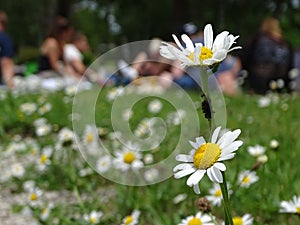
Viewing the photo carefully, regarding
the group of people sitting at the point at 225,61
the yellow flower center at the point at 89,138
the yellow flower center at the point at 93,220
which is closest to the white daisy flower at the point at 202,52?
the yellow flower center at the point at 93,220

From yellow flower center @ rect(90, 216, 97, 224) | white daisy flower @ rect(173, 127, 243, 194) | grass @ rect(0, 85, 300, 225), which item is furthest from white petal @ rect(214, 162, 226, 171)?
yellow flower center @ rect(90, 216, 97, 224)

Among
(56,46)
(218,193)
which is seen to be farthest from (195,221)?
(56,46)

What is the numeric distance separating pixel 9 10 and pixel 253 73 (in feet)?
133

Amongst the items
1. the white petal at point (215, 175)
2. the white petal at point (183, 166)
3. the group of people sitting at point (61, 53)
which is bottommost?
the group of people sitting at point (61, 53)

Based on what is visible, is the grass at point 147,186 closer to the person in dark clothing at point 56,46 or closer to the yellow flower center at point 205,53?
the yellow flower center at point 205,53

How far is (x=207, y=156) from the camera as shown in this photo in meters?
1.01

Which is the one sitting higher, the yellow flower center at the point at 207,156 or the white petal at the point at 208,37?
the white petal at the point at 208,37

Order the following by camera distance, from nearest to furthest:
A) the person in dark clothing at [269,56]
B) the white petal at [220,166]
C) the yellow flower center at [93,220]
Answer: the white petal at [220,166] < the yellow flower center at [93,220] < the person in dark clothing at [269,56]

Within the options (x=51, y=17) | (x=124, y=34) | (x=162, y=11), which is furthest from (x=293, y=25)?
(x=124, y=34)

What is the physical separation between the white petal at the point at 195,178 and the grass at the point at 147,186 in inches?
33.6

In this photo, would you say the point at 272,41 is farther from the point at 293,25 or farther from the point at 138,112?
the point at 293,25

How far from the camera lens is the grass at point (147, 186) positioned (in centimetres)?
215

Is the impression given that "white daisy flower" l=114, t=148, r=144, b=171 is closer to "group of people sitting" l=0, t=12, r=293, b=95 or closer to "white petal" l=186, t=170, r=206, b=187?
"white petal" l=186, t=170, r=206, b=187

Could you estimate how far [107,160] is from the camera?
2564 millimetres
